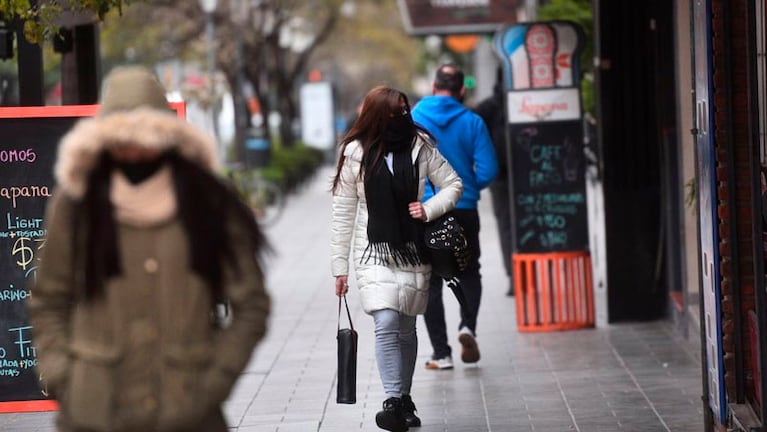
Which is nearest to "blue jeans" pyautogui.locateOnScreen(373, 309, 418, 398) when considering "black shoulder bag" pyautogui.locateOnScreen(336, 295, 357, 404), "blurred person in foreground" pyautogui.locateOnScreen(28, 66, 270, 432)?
"black shoulder bag" pyautogui.locateOnScreen(336, 295, 357, 404)

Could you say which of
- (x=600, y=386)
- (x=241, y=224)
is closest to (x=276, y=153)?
(x=600, y=386)

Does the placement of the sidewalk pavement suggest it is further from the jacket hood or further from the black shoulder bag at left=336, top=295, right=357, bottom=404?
the jacket hood

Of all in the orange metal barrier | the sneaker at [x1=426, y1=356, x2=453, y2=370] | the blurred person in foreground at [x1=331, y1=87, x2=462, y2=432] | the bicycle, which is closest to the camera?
the blurred person in foreground at [x1=331, y1=87, x2=462, y2=432]

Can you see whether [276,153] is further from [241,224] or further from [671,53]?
[241,224]

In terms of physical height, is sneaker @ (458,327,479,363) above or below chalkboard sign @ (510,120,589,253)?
below

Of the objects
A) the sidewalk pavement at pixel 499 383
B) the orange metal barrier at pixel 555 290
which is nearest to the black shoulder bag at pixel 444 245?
the sidewalk pavement at pixel 499 383

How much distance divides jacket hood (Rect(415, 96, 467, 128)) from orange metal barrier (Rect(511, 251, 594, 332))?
6.16 feet

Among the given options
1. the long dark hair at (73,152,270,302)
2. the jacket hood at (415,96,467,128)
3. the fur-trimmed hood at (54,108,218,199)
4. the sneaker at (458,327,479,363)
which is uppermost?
the jacket hood at (415,96,467,128)

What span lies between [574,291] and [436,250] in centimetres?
349

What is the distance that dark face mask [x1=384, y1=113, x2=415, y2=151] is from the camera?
7352 mm

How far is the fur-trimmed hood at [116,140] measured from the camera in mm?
3920

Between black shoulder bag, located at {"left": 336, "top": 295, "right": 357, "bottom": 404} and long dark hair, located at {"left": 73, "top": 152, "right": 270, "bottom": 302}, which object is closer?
long dark hair, located at {"left": 73, "top": 152, "right": 270, "bottom": 302}

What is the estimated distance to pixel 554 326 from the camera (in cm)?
1077

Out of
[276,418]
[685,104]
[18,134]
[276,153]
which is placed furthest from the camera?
[276,153]
